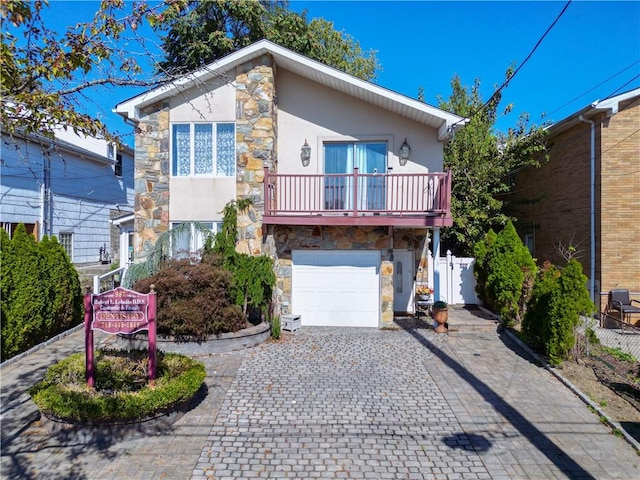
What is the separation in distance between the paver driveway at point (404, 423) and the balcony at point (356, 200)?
3153mm

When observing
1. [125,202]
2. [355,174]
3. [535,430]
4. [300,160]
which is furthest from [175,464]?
[125,202]

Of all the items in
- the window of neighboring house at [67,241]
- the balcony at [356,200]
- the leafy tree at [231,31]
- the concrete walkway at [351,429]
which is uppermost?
the leafy tree at [231,31]

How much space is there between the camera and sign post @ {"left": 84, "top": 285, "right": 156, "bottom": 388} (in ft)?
16.2

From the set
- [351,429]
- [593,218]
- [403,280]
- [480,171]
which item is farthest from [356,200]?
[593,218]

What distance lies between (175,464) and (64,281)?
594cm

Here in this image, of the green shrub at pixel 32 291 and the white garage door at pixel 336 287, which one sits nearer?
the green shrub at pixel 32 291

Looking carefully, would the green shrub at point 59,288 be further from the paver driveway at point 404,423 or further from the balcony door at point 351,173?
the balcony door at point 351,173

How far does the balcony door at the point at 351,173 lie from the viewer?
930 centimetres

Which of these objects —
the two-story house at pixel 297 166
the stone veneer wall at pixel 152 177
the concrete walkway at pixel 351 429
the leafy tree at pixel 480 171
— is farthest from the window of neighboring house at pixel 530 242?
the stone veneer wall at pixel 152 177

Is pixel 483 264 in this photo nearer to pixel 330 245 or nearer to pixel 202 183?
pixel 330 245

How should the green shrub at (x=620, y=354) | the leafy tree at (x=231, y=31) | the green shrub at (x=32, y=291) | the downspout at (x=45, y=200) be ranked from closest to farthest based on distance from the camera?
1. the green shrub at (x=32, y=291)
2. the green shrub at (x=620, y=354)
3. the downspout at (x=45, y=200)
4. the leafy tree at (x=231, y=31)

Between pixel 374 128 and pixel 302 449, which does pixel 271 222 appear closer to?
pixel 374 128

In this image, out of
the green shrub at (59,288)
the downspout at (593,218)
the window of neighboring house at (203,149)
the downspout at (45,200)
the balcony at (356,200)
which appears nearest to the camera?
the green shrub at (59,288)

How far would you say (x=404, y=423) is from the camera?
475cm
